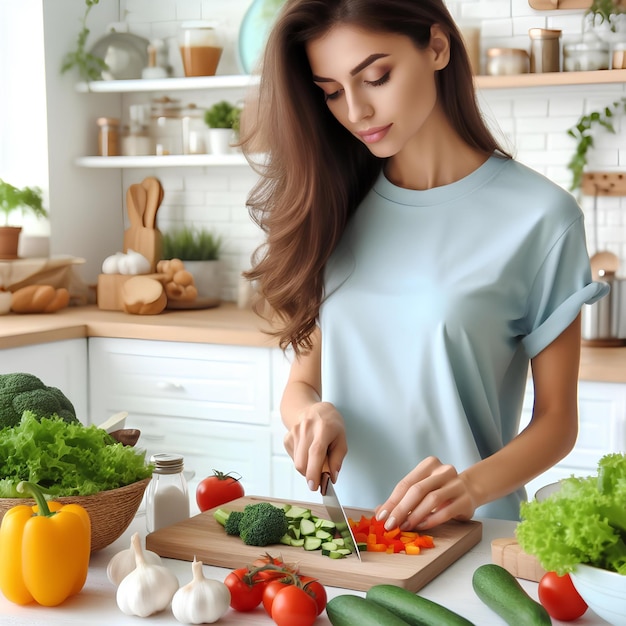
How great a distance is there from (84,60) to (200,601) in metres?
3.32

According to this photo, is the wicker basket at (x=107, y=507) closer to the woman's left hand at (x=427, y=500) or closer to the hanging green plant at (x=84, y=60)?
the woman's left hand at (x=427, y=500)

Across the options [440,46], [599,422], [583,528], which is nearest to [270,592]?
[583,528]

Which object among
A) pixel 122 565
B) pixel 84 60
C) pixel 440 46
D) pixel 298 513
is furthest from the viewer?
pixel 84 60

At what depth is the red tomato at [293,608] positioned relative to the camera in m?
1.08

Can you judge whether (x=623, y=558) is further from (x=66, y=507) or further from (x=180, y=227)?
(x=180, y=227)

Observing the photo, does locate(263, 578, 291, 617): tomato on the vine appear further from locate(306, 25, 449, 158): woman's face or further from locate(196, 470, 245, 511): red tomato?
locate(306, 25, 449, 158): woman's face

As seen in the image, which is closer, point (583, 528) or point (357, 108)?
point (583, 528)

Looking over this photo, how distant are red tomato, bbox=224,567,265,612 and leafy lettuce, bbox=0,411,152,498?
0.28 metres

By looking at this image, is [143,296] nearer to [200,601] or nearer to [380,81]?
[380,81]

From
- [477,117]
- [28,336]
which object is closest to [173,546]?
[477,117]

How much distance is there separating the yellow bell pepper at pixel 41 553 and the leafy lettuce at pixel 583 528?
1.76 feet

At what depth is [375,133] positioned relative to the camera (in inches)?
64.0

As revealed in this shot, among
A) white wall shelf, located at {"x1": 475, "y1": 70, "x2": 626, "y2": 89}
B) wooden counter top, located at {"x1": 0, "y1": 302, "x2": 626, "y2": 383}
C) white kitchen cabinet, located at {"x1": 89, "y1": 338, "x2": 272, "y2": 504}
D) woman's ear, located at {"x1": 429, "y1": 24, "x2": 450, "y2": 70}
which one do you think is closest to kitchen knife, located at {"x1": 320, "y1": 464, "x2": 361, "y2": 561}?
woman's ear, located at {"x1": 429, "y1": 24, "x2": 450, "y2": 70}

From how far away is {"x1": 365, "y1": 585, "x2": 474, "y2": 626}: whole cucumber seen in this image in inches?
39.6
